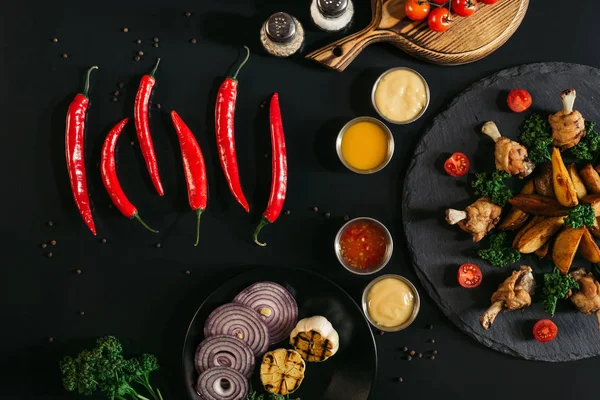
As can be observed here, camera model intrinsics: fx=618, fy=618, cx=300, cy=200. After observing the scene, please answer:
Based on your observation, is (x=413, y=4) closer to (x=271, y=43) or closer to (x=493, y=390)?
(x=271, y=43)

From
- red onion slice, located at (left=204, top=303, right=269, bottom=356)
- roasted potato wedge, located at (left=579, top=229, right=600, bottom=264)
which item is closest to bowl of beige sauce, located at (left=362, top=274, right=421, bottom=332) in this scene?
red onion slice, located at (left=204, top=303, right=269, bottom=356)

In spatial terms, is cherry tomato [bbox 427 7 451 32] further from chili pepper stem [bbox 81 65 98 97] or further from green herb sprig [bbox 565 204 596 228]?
chili pepper stem [bbox 81 65 98 97]

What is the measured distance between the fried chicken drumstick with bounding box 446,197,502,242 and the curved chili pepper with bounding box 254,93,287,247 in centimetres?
135

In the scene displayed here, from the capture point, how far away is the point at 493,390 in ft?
17.1

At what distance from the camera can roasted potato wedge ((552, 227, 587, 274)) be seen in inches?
188

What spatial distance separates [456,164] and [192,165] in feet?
7.09

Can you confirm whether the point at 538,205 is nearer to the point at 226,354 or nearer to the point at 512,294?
the point at 512,294

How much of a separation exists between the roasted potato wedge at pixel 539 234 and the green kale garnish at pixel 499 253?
0.10 m

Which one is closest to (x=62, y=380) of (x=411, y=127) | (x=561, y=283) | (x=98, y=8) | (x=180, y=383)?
(x=180, y=383)

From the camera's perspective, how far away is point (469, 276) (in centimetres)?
505

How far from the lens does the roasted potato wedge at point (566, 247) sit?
477cm

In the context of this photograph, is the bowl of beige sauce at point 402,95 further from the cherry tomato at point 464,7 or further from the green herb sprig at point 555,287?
the green herb sprig at point 555,287

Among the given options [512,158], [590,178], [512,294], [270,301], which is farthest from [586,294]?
[270,301]

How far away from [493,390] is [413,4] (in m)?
3.25
